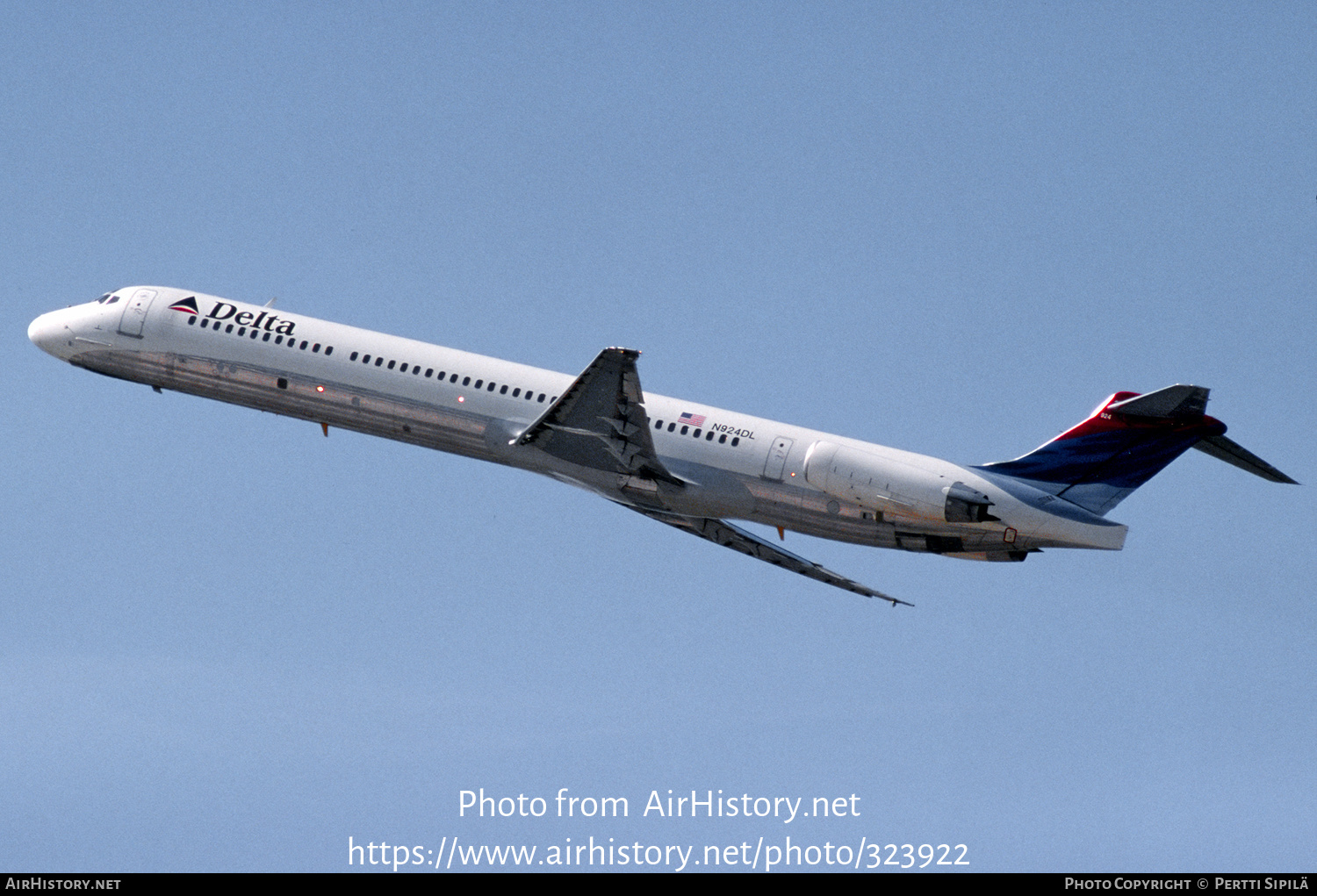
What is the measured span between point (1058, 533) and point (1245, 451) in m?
4.59

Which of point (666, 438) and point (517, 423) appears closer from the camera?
point (666, 438)

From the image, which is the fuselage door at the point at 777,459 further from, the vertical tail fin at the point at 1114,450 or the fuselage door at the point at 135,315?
the fuselage door at the point at 135,315

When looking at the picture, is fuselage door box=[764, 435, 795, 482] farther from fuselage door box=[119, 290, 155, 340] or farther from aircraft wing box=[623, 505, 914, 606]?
fuselage door box=[119, 290, 155, 340]

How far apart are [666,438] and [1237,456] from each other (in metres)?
13.5

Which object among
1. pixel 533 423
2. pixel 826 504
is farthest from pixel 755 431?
pixel 533 423

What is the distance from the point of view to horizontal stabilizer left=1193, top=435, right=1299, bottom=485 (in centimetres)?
4284

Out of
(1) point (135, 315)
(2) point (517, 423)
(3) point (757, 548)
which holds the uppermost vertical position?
A: (1) point (135, 315)

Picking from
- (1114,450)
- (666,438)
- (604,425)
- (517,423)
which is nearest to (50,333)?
(517,423)

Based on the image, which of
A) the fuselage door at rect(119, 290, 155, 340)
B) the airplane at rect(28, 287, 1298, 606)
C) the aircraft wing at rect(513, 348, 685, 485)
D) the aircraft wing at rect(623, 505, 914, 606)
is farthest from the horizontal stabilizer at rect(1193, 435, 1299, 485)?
the fuselage door at rect(119, 290, 155, 340)

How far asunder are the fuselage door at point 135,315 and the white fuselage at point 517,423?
44 mm

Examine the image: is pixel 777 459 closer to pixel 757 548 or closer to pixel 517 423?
pixel 757 548

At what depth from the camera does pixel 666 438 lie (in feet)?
153

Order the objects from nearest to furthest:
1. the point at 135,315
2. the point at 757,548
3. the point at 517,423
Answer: the point at 517,423 < the point at 757,548 < the point at 135,315

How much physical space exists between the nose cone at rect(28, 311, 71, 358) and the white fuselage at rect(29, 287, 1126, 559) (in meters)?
0.05
